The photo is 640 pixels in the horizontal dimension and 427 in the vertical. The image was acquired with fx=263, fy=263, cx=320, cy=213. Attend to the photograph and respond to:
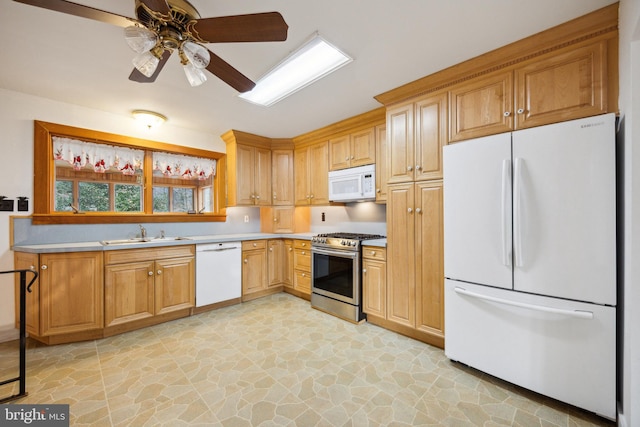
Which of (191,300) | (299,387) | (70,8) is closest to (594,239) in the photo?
(299,387)

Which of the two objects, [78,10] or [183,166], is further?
[183,166]

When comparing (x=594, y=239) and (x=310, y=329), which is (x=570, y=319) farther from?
(x=310, y=329)

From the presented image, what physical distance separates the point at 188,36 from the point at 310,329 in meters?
2.61

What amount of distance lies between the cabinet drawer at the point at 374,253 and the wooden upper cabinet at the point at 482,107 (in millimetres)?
1239

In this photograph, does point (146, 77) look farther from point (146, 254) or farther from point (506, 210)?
point (506, 210)

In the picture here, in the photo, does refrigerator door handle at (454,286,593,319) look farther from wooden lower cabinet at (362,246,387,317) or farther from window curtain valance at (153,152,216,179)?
window curtain valance at (153,152,216,179)

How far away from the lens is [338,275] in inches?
122

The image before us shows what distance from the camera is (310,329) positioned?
274cm

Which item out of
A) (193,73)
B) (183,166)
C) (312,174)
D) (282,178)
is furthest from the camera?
(282,178)

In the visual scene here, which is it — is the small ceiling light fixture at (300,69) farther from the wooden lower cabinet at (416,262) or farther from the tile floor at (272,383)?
the tile floor at (272,383)

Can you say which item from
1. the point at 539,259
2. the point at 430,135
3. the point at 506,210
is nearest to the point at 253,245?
A: the point at 430,135

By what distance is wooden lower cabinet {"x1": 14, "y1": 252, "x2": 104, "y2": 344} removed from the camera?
91.3 inches

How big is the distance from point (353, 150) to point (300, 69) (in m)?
1.33

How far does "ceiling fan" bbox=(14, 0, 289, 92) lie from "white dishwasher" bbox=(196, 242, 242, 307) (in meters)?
2.21
